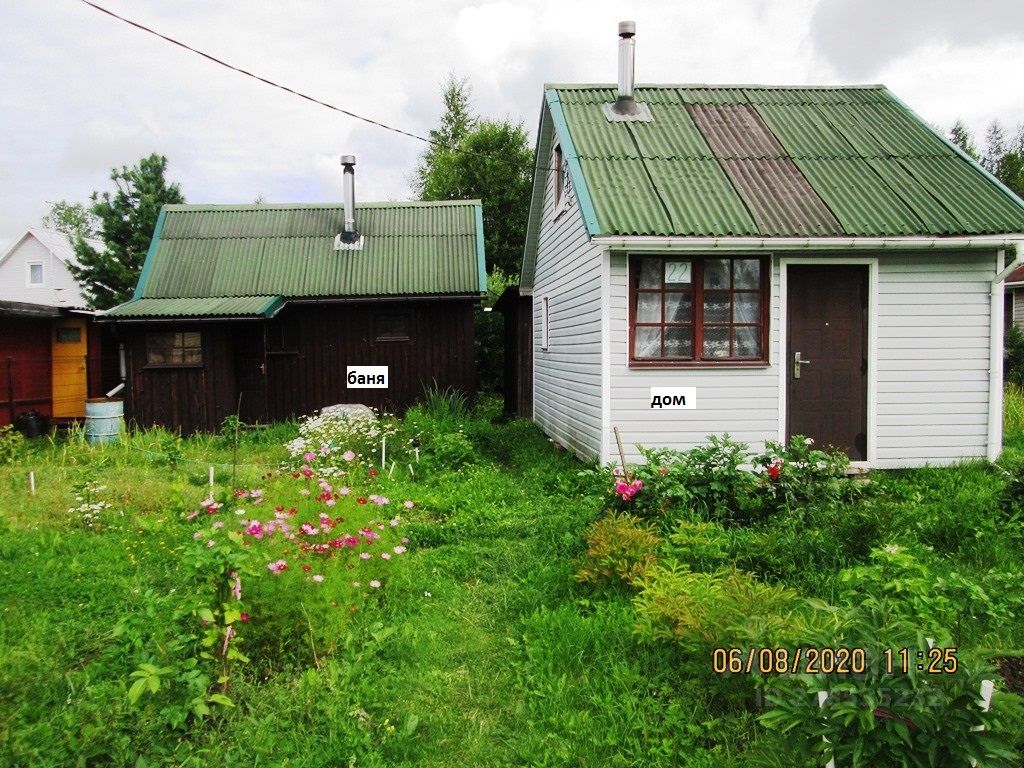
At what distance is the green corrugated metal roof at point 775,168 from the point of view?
7652mm

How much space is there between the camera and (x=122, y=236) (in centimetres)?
2272

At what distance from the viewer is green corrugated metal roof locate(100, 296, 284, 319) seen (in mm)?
11172

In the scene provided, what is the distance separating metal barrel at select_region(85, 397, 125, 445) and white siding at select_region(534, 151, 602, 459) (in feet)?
23.7

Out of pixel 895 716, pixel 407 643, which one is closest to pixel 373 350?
pixel 407 643

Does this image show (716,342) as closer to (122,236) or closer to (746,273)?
(746,273)

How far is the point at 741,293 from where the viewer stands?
7.94m

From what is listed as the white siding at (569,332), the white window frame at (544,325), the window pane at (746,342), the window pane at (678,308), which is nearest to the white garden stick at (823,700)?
the white siding at (569,332)

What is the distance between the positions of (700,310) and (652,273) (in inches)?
28.5

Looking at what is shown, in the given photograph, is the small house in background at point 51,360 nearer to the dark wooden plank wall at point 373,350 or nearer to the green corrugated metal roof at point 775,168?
the dark wooden plank wall at point 373,350

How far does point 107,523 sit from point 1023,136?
1972 inches

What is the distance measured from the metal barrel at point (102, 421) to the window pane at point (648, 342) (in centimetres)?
862

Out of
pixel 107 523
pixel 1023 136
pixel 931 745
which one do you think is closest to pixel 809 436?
pixel 931 745

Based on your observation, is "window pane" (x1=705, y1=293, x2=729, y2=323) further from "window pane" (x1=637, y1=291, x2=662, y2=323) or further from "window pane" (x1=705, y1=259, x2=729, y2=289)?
"window pane" (x1=637, y1=291, x2=662, y2=323)

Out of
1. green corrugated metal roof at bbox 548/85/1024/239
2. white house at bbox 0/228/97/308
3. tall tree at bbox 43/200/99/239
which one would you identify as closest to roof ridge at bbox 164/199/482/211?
green corrugated metal roof at bbox 548/85/1024/239
